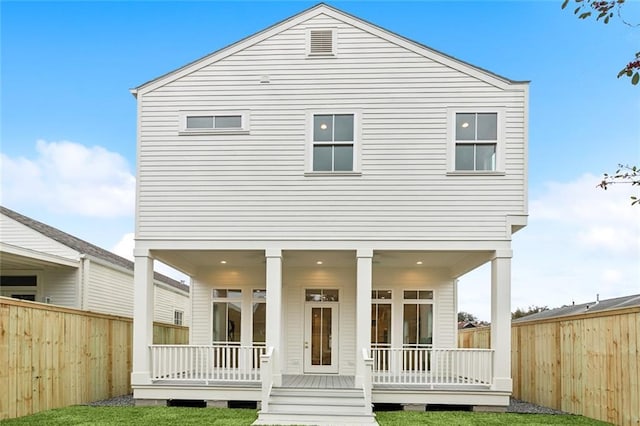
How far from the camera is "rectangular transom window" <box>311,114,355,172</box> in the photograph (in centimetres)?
1086

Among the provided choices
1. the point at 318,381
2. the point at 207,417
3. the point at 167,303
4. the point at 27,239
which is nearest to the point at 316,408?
the point at 207,417

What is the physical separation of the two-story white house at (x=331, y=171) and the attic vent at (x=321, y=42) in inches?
1.1

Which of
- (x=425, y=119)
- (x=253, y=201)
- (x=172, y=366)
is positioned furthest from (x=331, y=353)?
(x=425, y=119)

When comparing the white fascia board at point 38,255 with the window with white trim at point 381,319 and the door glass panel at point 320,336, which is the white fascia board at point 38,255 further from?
the window with white trim at point 381,319

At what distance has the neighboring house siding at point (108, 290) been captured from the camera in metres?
15.7

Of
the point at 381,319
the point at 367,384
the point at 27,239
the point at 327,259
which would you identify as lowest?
the point at 367,384

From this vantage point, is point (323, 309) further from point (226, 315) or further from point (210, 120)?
point (210, 120)

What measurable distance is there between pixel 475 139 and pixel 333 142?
2.89 m

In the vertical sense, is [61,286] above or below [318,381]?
above

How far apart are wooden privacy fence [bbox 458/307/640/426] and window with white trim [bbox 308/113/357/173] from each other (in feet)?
17.6

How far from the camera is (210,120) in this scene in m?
11.0

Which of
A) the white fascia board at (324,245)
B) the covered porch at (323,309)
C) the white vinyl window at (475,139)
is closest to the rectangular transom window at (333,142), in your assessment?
the white fascia board at (324,245)

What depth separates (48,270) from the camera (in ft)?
50.1

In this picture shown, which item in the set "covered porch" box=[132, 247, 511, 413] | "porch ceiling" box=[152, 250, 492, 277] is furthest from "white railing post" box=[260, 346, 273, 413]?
"porch ceiling" box=[152, 250, 492, 277]
